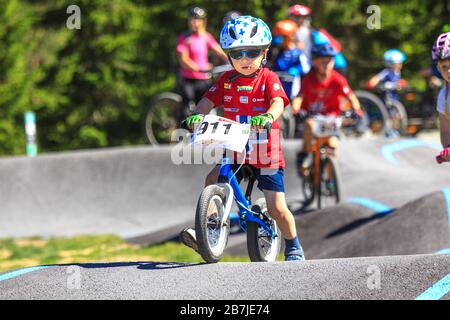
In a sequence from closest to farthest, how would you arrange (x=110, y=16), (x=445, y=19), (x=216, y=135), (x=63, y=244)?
(x=216, y=135), (x=63, y=244), (x=445, y=19), (x=110, y=16)

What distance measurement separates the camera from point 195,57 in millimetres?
14539

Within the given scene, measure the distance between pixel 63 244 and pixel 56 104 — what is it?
→ 11.8 m

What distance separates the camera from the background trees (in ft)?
72.5

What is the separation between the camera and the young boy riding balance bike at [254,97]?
6684 mm

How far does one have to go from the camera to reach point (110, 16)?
77.4 ft

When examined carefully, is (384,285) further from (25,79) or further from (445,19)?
(25,79)

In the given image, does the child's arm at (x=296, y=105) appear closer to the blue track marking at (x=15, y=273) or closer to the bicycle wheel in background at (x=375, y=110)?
the blue track marking at (x=15, y=273)

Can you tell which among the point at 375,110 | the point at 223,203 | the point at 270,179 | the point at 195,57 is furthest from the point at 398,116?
the point at 223,203

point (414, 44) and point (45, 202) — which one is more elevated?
point (414, 44)

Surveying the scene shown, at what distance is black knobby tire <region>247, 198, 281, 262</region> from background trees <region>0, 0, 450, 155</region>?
566 inches
